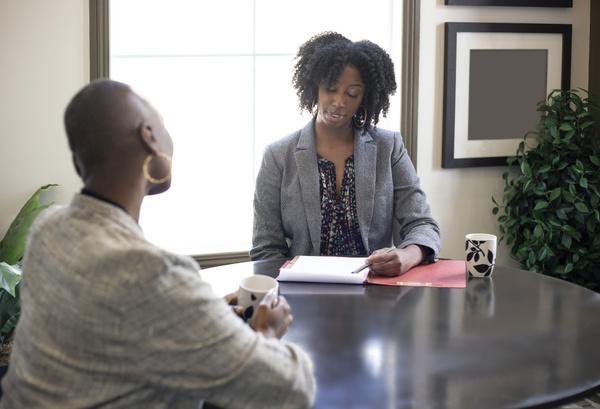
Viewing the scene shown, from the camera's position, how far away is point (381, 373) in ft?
4.50

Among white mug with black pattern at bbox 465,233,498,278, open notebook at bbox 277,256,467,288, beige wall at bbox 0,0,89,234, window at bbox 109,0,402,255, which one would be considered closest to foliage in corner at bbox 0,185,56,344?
beige wall at bbox 0,0,89,234

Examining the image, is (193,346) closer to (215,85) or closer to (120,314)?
(120,314)

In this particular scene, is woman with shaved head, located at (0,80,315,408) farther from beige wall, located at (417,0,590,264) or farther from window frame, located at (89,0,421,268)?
beige wall, located at (417,0,590,264)

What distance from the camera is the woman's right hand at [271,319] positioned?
1.35 m

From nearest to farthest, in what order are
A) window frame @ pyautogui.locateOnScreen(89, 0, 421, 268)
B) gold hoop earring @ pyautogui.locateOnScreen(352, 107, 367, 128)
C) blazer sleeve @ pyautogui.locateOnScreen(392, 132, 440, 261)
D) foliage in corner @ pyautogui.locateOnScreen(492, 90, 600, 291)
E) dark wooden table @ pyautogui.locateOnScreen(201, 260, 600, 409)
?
dark wooden table @ pyautogui.locateOnScreen(201, 260, 600, 409), blazer sleeve @ pyautogui.locateOnScreen(392, 132, 440, 261), gold hoop earring @ pyautogui.locateOnScreen(352, 107, 367, 128), window frame @ pyautogui.locateOnScreen(89, 0, 421, 268), foliage in corner @ pyautogui.locateOnScreen(492, 90, 600, 291)

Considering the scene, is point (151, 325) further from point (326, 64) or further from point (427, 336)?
point (326, 64)

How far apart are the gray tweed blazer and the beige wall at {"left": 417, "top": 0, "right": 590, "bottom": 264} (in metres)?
1.01

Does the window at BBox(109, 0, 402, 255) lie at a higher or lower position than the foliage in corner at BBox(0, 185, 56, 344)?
higher

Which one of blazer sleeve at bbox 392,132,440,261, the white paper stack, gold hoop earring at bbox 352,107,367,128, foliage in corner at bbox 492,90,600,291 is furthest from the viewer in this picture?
foliage in corner at bbox 492,90,600,291

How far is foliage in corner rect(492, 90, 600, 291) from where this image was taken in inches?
134

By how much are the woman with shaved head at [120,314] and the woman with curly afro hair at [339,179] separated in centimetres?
130

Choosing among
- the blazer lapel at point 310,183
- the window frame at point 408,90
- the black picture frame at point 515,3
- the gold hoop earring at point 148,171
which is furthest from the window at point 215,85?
the gold hoop earring at point 148,171

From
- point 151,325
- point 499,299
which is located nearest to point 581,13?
point 499,299

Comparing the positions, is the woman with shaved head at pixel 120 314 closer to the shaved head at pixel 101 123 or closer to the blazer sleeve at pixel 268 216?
the shaved head at pixel 101 123
